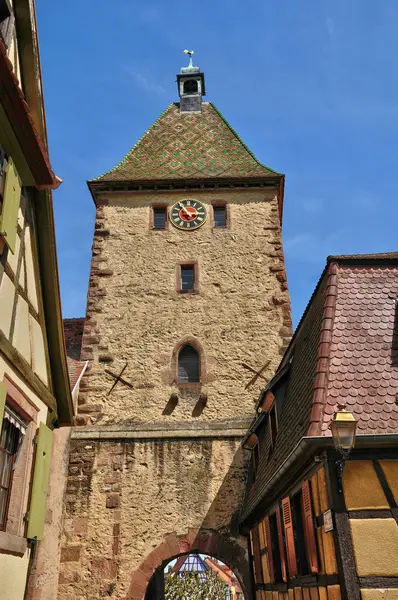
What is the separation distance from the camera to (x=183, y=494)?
9.90 meters

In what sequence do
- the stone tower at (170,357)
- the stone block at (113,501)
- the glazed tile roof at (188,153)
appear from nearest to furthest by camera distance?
the stone tower at (170,357), the stone block at (113,501), the glazed tile roof at (188,153)

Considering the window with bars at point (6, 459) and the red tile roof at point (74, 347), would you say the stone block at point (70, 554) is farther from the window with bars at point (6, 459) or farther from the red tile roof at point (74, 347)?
the window with bars at point (6, 459)

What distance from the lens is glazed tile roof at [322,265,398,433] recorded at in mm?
5297

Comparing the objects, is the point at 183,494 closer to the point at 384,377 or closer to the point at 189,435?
the point at 189,435

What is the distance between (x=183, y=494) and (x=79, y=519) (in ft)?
6.18

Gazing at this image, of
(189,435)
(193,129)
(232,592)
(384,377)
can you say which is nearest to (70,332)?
(189,435)

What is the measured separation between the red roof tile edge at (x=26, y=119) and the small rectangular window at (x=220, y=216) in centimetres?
785

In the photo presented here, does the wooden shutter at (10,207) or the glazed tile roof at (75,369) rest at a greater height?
the glazed tile roof at (75,369)

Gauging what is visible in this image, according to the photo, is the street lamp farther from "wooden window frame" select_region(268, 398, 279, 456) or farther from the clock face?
the clock face

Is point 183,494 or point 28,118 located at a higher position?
point 28,118

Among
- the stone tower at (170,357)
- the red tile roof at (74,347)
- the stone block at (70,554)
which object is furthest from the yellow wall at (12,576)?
the red tile roof at (74,347)

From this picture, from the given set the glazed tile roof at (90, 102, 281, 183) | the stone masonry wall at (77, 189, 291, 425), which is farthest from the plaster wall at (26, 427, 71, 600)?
the glazed tile roof at (90, 102, 281, 183)

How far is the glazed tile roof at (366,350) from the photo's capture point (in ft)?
17.4

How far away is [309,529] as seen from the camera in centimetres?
530
